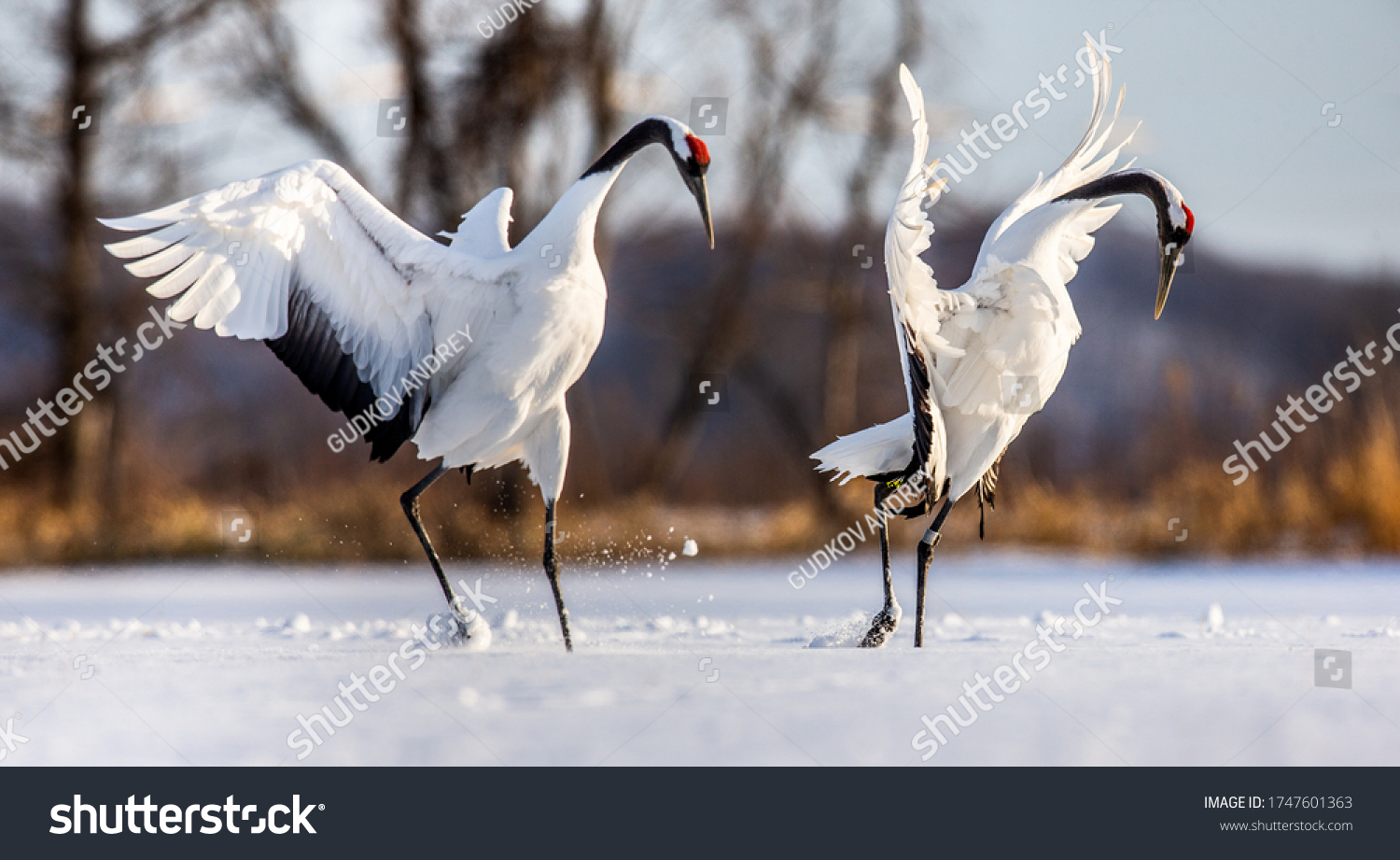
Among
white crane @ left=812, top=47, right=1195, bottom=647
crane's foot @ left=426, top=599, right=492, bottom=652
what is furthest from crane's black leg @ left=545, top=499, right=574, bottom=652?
white crane @ left=812, top=47, right=1195, bottom=647

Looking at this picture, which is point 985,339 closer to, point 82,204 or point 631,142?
point 631,142

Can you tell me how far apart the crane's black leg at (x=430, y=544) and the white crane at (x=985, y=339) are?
155cm

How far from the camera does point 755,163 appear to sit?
32.9 ft

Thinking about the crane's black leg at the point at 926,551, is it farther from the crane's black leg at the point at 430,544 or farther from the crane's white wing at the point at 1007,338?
the crane's black leg at the point at 430,544

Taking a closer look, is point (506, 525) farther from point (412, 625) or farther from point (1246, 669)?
point (1246, 669)

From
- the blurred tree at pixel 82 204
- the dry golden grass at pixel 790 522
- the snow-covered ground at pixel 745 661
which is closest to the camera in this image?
the snow-covered ground at pixel 745 661

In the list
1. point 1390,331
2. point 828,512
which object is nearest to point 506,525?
point 828,512

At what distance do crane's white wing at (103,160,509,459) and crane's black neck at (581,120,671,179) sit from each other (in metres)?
0.57

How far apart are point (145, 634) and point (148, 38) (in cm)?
695

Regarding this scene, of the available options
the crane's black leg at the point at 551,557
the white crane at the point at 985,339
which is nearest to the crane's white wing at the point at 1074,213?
the white crane at the point at 985,339

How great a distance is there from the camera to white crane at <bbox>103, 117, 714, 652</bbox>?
4020 mm

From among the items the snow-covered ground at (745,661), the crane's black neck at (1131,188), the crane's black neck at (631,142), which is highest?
the crane's black neck at (631,142)

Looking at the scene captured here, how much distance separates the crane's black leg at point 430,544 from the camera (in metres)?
4.34

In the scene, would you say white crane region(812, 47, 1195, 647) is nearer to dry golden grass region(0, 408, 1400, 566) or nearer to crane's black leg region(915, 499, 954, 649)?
crane's black leg region(915, 499, 954, 649)
